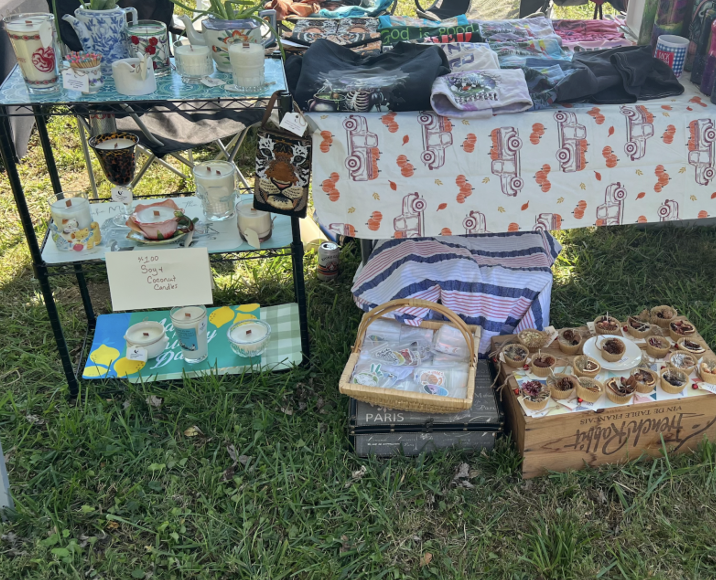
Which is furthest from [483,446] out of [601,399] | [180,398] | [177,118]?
[177,118]

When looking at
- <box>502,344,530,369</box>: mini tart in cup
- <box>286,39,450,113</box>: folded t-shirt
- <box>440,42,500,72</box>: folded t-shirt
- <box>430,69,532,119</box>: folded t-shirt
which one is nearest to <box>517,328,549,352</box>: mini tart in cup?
<box>502,344,530,369</box>: mini tart in cup

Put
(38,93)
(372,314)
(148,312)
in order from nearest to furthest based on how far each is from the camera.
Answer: (38,93) < (372,314) < (148,312)

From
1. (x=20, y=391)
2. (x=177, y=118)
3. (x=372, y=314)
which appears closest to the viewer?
(x=372, y=314)

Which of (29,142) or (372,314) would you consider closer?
(372,314)

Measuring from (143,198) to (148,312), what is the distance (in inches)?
20.4

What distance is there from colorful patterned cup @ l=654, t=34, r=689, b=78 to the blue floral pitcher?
207 cm

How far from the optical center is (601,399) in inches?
85.5

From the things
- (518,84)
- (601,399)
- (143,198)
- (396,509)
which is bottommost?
(396,509)

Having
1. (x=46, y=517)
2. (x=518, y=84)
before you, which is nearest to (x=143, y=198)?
(x=46, y=517)

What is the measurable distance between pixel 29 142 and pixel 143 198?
1794mm

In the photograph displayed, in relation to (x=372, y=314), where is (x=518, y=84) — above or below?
above

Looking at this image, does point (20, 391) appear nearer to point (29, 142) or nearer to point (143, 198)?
point (143, 198)

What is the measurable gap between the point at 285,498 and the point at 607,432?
3.53ft

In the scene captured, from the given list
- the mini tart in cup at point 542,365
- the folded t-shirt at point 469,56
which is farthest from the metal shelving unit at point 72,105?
the mini tart in cup at point 542,365
